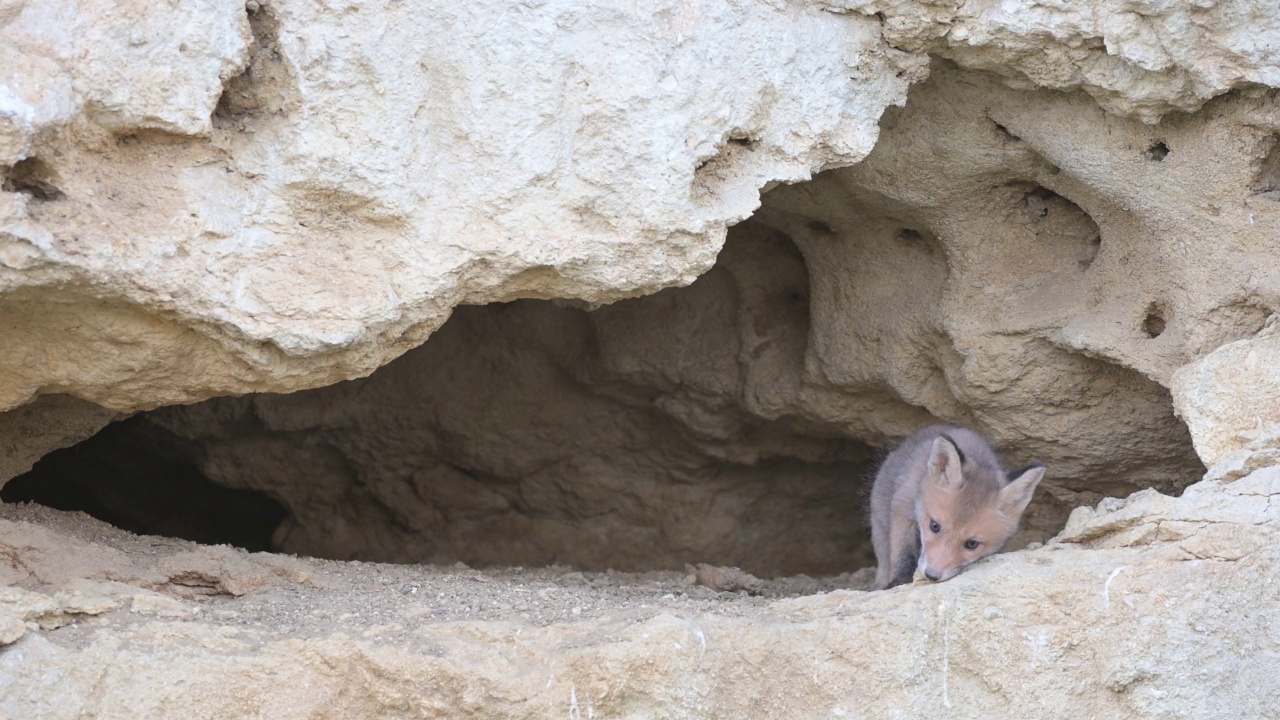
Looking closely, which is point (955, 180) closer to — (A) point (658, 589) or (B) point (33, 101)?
(A) point (658, 589)

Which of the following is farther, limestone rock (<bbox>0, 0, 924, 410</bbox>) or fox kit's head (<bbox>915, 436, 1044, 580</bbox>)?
fox kit's head (<bbox>915, 436, 1044, 580</bbox>)

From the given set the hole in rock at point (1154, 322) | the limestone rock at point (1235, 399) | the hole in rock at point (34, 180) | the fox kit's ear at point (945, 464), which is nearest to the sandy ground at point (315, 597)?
the fox kit's ear at point (945, 464)

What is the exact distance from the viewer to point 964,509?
4777 mm

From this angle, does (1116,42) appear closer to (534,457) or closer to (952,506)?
(952,506)

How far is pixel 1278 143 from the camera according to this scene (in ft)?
13.3

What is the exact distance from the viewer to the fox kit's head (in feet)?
15.5

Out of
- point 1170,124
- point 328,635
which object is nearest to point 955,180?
point 1170,124

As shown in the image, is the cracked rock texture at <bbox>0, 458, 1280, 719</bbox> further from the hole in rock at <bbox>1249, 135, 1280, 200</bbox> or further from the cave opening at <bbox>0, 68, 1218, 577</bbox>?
the cave opening at <bbox>0, 68, 1218, 577</bbox>

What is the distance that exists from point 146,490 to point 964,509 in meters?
4.66

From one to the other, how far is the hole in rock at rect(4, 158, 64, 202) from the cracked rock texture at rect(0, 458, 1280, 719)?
3.50 ft

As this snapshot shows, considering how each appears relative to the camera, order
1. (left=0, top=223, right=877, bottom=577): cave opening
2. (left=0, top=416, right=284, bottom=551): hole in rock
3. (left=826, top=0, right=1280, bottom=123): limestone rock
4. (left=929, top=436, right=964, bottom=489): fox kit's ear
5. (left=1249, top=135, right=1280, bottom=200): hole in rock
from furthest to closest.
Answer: (left=0, top=416, right=284, bottom=551): hole in rock, (left=0, top=223, right=877, bottom=577): cave opening, (left=929, top=436, right=964, bottom=489): fox kit's ear, (left=1249, top=135, right=1280, bottom=200): hole in rock, (left=826, top=0, right=1280, bottom=123): limestone rock

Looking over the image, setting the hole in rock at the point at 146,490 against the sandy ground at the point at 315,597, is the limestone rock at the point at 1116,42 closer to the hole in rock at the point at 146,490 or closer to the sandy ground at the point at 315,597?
the sandy ground at the point at 315,597

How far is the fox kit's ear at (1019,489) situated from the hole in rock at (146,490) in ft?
14.2

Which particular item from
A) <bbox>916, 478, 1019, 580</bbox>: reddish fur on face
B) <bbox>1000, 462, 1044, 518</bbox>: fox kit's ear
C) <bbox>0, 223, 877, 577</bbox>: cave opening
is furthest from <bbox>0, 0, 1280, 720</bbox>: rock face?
<bbox>0, 223, 877, 577</bbox>: cave opening
